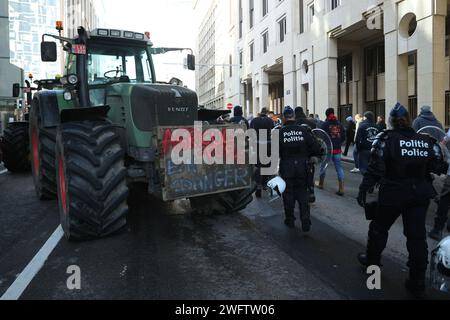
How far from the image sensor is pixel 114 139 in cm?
583

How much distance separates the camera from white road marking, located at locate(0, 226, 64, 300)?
4203mm

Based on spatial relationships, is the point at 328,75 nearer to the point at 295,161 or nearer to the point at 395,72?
the point at 395,72

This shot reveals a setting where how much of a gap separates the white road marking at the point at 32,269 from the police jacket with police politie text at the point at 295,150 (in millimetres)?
3306

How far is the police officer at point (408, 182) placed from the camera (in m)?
4.31

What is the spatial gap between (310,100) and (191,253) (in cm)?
2324

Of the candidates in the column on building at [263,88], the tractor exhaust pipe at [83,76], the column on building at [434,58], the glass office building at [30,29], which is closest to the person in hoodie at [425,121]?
the tractor exhaust pipe at [83,76]

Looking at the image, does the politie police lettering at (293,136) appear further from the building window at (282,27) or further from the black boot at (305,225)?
the building window at (282,27)

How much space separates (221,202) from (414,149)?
11.4 ft

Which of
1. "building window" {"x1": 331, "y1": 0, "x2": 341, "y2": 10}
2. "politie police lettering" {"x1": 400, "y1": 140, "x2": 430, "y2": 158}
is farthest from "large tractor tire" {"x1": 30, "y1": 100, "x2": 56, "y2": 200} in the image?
"building window" {"x1": 331, "y1": 0, "x2": 341, "y2": 10}

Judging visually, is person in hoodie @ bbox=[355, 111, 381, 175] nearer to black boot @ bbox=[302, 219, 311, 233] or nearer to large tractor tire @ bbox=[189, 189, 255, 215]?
large tractor tire @ bbox=[189, 189, 255, 215]

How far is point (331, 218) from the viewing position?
7418 mm

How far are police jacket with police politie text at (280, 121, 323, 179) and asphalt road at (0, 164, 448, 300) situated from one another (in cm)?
86
